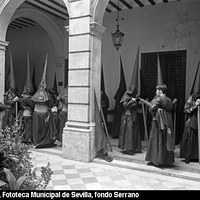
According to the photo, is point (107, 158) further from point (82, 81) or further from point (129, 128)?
point (82, 81)

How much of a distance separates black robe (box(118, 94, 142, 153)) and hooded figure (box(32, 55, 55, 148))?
2373 millimetres

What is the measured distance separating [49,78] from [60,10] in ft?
11.3

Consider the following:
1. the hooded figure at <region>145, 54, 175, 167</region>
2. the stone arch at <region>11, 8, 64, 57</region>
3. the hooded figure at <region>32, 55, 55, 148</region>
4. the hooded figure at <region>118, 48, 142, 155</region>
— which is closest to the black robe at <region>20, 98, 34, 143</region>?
the hooded figure at <region>32, 55, 55, 148</region>

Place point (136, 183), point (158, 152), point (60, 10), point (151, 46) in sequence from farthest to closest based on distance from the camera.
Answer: point (60, 10) → point (151, 46) → point (158, 152) → point (136, 183)

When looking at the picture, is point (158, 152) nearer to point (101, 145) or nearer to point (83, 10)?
point (101, 145)

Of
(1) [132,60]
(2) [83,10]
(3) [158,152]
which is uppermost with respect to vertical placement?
(2) [83,10]

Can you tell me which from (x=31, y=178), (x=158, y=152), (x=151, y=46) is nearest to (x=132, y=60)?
(x=151, y=46)

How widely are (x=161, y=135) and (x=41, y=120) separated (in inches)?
151

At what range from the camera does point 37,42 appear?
1266 centimetres

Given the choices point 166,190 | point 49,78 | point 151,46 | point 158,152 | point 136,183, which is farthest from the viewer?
point 49,78

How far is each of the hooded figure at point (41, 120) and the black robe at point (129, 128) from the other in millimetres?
2373

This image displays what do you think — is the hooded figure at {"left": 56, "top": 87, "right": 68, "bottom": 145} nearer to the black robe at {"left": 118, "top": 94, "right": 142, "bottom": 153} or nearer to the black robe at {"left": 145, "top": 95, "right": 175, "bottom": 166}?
the black robe at {"left": 118, "top": 94, "right": 142, "bottom": 153}

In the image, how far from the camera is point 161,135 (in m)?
5.61

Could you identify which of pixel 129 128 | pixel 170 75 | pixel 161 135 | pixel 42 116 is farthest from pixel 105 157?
pixel 170 75
